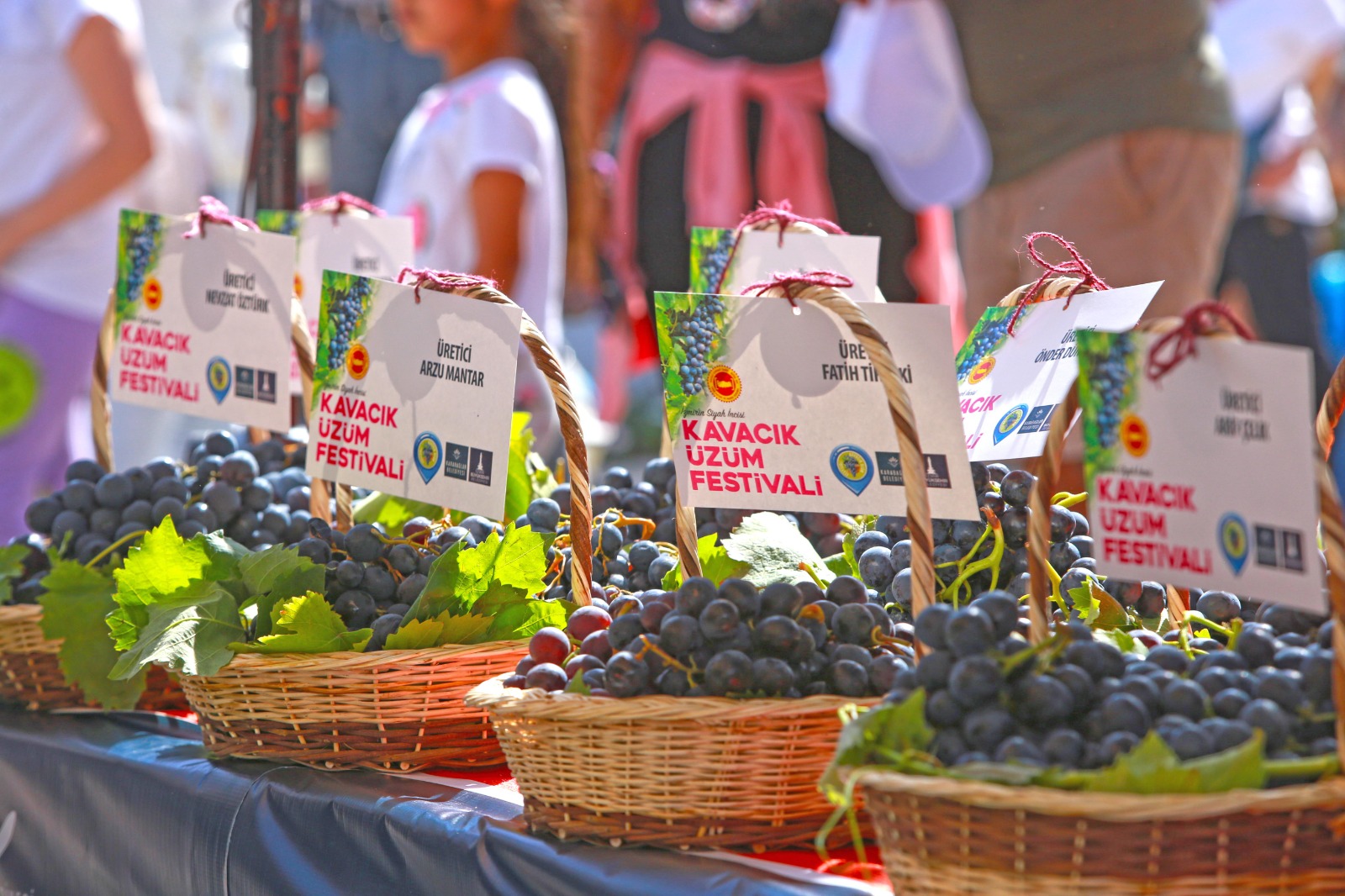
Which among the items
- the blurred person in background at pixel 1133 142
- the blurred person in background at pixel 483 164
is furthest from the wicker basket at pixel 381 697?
the blurred person in background at pixel 483 164

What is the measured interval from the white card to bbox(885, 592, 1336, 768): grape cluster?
3.85 ft

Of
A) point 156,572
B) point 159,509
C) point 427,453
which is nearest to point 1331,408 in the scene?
point 427,453

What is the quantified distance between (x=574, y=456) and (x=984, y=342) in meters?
0.40

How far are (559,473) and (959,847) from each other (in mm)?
922

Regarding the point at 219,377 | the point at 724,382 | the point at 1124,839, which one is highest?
the point at 219,377

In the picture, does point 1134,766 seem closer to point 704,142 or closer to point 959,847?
point 959,847

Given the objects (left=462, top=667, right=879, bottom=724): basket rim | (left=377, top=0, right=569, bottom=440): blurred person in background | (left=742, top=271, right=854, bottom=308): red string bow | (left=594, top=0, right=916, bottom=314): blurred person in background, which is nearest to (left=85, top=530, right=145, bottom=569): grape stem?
(left=462, top=667, right=879, bottom=724): basket rim

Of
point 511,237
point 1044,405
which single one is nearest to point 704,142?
point 511,237

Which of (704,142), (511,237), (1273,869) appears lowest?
(1273,869)

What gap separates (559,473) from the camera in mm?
1649

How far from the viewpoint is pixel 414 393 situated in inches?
50.9

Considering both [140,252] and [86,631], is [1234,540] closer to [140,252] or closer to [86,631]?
[86,631]

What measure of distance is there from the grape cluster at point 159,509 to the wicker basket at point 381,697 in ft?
0.81

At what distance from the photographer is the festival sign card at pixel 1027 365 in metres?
1.16
